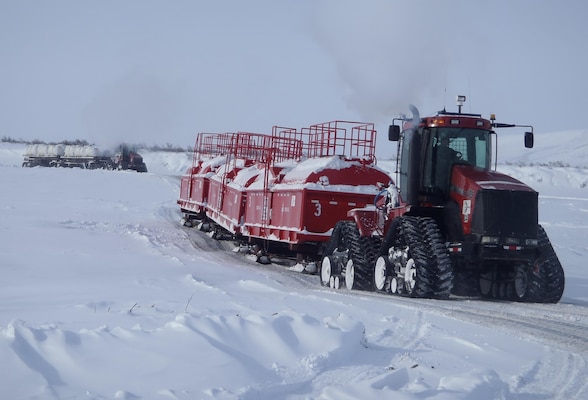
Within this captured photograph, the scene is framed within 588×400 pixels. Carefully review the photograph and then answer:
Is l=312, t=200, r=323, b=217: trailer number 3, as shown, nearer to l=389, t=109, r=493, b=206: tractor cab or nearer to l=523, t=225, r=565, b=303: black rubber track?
l=389, t=109, r=493, b=206: tractor cab

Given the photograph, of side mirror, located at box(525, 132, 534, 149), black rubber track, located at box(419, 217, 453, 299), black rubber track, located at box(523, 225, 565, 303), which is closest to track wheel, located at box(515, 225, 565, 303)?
black rubber track, located at box(523, 225, 565, 303)

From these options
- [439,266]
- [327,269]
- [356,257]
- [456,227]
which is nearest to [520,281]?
[456,227]

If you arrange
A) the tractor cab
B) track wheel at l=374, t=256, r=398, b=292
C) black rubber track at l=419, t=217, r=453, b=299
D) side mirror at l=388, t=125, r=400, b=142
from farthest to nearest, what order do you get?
track wheel at l=374, t=256, r=398, b=292
side mirror at l=388, t=125, r=400, b=142
the tractor cab
black rubber track at l=419, t=217, r=453, b=299

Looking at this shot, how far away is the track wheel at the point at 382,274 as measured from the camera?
44.5 ft

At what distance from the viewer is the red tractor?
1205cm

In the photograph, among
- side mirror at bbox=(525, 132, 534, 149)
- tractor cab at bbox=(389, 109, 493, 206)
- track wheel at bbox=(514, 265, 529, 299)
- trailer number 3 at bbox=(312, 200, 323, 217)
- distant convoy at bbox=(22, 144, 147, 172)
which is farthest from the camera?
distant convoy at bbox=(22, 144, 147, 172)

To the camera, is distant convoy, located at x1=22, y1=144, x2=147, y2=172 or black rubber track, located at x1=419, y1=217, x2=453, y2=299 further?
distant convoy, located at x1=22, y1=144, x2=147, y2=172

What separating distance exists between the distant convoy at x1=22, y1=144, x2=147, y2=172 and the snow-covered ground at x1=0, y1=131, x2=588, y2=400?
51190mm

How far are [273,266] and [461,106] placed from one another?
826 centimetres

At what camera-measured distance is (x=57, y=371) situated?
231 inches

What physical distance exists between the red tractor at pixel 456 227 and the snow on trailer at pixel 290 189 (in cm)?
324

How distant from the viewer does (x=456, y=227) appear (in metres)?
12.7

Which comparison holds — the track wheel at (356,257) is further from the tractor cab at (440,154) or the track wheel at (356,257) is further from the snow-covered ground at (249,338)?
the tractor cab at (440,154)

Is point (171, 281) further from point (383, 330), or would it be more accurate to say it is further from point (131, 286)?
point (383, 330)
